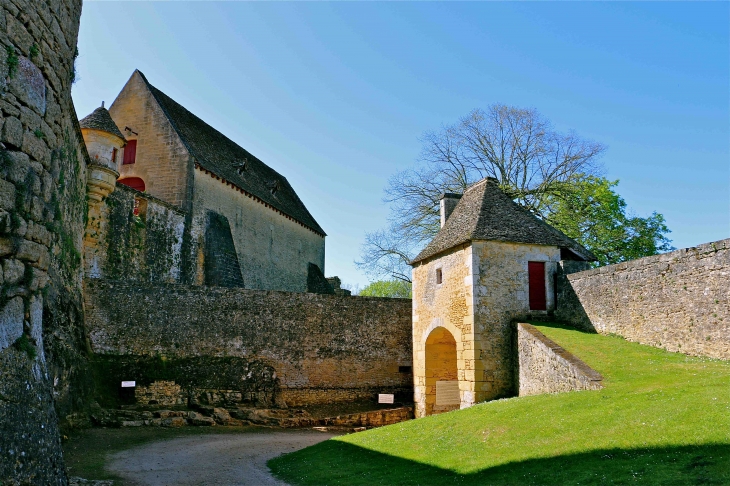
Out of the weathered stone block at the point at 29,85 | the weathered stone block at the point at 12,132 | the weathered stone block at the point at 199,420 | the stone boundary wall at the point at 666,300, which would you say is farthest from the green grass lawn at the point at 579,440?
the weathered stone block at the point at 29,85

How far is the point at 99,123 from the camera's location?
51.7ft

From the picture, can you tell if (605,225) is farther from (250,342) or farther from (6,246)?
(6,246)

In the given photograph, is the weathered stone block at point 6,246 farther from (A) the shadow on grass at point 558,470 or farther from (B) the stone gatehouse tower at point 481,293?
(B) the stone gatehouse tower at point 481,293

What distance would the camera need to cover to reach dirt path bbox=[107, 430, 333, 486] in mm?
9086

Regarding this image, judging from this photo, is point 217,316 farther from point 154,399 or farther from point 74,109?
point 74,109

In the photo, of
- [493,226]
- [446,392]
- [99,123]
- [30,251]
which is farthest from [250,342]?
[30,251]

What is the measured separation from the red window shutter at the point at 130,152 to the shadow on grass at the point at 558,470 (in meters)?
17.2

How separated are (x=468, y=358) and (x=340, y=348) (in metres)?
5.12

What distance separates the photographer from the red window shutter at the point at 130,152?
23.8 meters

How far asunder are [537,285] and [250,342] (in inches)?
341

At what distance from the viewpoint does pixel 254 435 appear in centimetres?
1474

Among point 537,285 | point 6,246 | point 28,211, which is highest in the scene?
point 537,285

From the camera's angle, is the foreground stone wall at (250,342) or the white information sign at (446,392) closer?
the foreground stone wall at (250,342)

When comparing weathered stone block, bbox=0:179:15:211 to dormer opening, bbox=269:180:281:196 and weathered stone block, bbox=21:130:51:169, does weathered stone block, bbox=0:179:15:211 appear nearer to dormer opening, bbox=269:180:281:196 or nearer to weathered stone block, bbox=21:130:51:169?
weathered stone block, bbox=21:130:51:169
